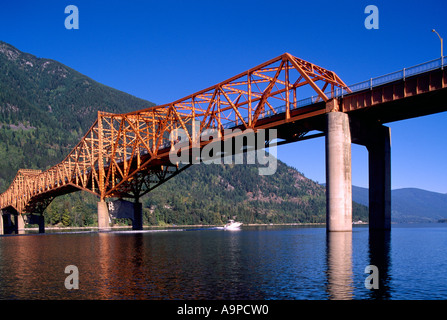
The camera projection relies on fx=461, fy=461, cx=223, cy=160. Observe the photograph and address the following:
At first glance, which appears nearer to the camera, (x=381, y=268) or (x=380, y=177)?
(x=381, y=268)

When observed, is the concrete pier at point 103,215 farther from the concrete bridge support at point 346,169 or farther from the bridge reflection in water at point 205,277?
the bridge reflection in water at point 205,277

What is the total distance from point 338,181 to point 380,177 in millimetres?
14458

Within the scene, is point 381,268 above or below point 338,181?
below

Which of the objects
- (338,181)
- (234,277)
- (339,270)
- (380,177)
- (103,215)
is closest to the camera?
(234,277)

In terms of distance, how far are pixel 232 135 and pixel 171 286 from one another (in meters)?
55.2

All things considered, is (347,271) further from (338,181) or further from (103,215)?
(103,215)

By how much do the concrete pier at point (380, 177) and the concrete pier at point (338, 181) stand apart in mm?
11207

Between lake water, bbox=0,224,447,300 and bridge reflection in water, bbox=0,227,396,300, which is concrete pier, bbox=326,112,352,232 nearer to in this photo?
bridge reflection in water, bbox=0,227,396,300

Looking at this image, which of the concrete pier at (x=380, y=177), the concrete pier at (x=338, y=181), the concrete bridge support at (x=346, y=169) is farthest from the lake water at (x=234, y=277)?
the concrete pier at (x=380, y=177)

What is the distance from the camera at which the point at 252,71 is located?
7894cm

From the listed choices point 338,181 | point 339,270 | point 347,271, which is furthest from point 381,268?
point 338,181

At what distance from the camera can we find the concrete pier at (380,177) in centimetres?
6950

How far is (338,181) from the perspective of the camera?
193ft
